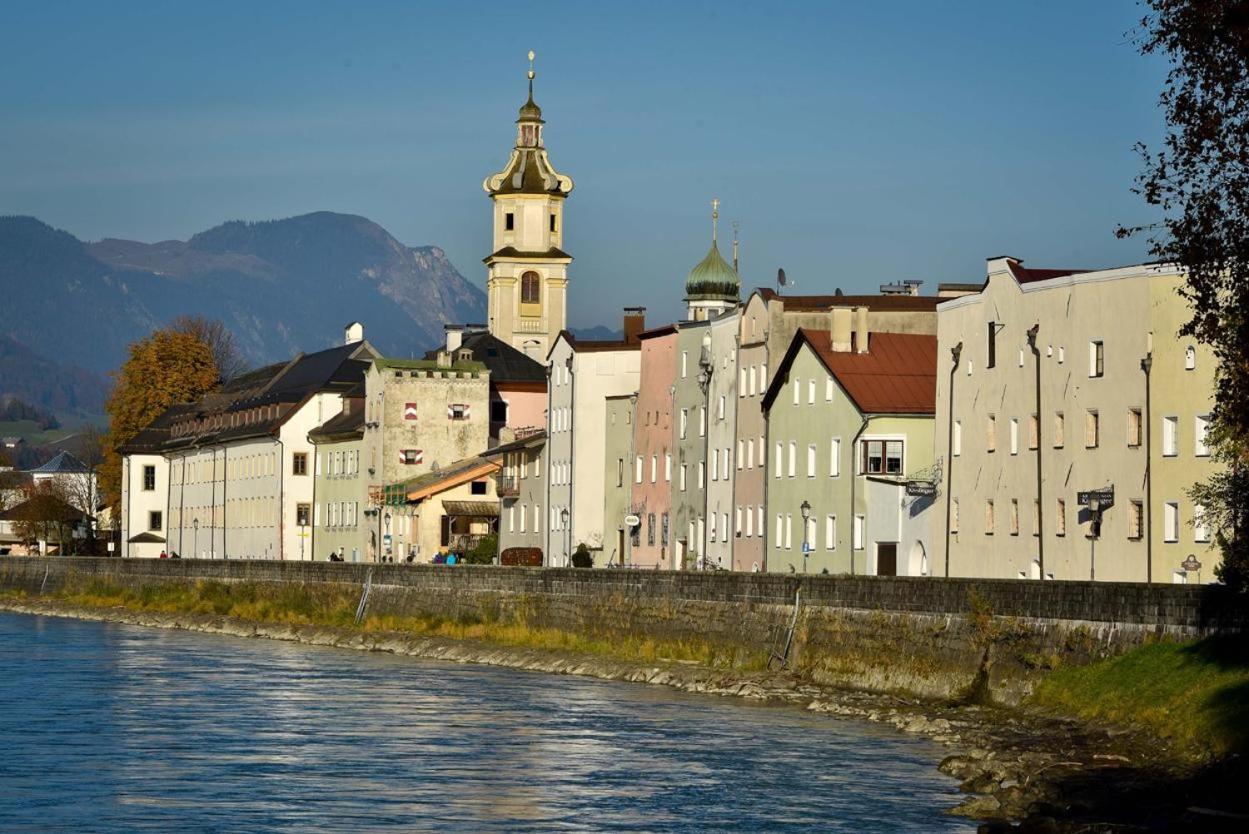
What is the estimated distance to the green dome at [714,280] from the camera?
4732 inches

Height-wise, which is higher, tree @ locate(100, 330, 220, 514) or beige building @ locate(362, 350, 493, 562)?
tree @ locate(100, 330, 220, 514)

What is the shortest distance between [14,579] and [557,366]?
108 feet

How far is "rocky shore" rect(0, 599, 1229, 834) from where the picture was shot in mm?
29188

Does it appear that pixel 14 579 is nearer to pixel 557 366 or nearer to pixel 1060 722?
pixel 557 366

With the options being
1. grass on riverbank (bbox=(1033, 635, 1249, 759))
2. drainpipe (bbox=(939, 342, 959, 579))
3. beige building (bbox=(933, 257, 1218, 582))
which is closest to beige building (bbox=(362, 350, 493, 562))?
drainpipe (bbox=(939, 342, 959, 579))

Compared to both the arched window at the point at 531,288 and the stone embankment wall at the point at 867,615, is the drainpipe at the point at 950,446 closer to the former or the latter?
the stone embankment wall at the point at 867,615

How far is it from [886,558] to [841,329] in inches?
342

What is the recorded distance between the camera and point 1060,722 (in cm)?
3962

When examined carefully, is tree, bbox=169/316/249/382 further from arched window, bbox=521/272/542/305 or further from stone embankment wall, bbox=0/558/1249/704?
stone embankment wall, bbox=0/558/1249/704

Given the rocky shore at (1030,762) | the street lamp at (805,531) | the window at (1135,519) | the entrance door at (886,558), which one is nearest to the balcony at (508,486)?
→ the street lamp at (805,531)

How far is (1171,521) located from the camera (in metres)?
58.0

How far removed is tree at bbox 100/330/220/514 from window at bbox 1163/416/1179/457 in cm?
9404

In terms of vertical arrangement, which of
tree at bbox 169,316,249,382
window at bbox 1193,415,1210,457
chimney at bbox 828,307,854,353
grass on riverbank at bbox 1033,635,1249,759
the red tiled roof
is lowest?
grass on riverbank at bbox 1033,635,1249,759

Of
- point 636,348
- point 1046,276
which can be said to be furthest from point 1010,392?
point 636,348
